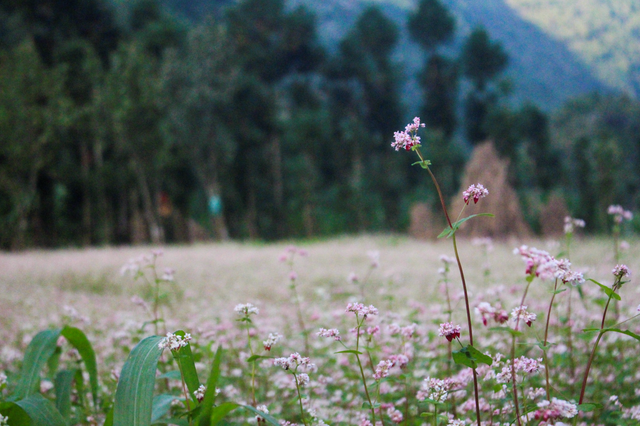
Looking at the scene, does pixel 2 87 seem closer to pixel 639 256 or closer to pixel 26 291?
pixel 26 291

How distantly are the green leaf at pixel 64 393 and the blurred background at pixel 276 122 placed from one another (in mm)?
12615

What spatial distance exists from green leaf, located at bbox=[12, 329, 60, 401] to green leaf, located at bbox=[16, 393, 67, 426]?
294 mm

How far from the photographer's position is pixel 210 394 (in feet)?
4.41

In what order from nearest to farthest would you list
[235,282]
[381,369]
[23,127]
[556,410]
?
1. [556,410]
2. [381,369]
3. [235,282]
4. [23,127]

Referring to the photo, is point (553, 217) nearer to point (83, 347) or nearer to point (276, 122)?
point (276, 122)

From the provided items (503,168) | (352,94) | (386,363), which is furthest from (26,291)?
(352,94)

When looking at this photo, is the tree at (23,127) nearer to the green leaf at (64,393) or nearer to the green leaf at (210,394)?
the green leaf at (64,393)

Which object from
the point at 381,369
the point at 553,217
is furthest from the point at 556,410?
the point at 553,217

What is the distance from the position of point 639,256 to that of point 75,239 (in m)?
20.3

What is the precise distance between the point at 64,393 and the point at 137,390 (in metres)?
0.84

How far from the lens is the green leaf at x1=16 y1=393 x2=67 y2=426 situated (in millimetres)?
1441

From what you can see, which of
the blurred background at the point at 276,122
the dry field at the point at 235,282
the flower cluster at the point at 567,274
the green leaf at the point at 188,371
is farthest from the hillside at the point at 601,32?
the green leaf at the point at 188,371

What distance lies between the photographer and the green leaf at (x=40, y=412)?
144cm

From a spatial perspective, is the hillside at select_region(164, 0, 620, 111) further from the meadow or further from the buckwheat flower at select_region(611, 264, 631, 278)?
the buckwheat flower at select_region(611, 264, 631, 278)
